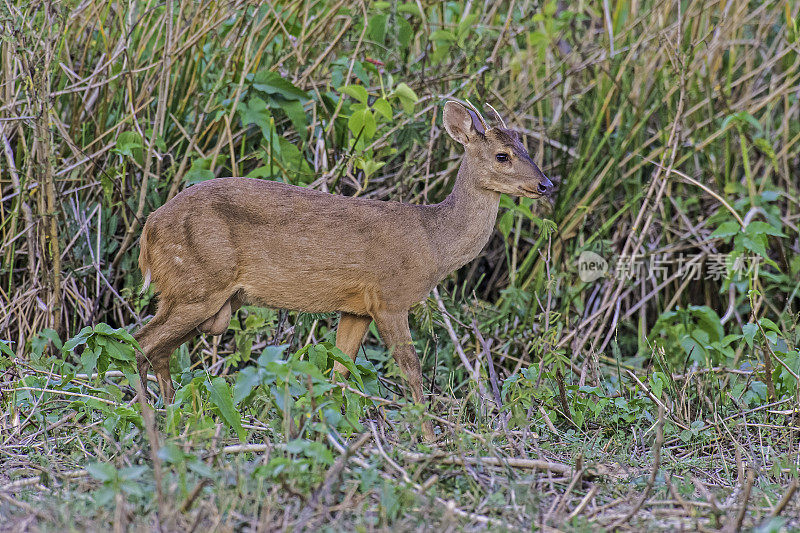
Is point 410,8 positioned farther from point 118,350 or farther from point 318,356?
point 118,350

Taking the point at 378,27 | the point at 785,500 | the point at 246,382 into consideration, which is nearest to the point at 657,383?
the point at 785,500

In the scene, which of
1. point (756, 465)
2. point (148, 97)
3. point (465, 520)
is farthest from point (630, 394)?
point (148, 97)

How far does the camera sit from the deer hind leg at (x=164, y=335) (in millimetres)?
4480

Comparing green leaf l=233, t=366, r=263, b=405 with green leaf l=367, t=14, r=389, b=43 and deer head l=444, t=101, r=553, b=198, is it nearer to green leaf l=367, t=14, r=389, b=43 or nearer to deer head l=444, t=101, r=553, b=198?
deer head l=444, t=101, r=553, b=198

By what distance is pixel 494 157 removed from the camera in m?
4.71

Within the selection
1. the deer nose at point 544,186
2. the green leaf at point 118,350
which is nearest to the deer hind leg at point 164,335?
the green leaf at point 118,350

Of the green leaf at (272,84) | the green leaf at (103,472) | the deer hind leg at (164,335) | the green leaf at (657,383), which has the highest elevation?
the green leaf at (272,84)

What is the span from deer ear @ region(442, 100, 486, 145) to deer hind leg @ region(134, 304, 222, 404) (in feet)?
4.82

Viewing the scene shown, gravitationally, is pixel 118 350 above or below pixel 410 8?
below

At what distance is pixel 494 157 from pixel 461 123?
27 centimetres

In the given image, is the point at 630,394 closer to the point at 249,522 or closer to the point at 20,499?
the point at 249,522

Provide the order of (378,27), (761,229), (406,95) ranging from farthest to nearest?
(378,27) < (761,229) < (406,95)

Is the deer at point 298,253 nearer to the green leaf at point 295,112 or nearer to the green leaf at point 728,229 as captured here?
the green leaf at point 295,112

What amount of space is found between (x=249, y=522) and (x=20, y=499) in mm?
834
